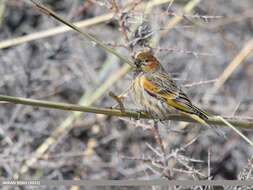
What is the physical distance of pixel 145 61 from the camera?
3.41 m

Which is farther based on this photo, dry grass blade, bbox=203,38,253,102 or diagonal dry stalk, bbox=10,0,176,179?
dry grass blade, bbox=203,38,253,102

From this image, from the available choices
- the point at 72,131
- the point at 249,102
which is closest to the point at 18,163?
the point at 72,131

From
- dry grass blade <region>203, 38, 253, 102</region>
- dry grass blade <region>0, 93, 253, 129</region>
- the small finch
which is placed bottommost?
dry grass blade <region>0, 93, 253, 129</region>

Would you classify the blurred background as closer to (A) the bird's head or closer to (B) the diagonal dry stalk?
(B) the diagonal dry stalk

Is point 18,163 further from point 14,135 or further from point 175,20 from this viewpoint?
point 175,20

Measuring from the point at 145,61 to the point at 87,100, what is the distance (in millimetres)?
1337

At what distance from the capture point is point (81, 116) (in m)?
4.60

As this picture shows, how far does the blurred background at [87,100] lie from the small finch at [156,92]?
0.74ft

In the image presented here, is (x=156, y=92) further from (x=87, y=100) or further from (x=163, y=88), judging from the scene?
(x=87, y=100)

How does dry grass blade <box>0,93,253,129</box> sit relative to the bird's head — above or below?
below

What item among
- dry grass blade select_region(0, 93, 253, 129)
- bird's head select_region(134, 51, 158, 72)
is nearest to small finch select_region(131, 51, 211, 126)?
bird's head select_region(134, 51, 158, 72)

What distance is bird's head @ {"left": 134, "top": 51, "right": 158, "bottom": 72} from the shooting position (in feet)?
10.9

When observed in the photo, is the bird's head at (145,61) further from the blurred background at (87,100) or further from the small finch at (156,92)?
the blurred background at (87,100)

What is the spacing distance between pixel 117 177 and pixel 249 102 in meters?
1.92
